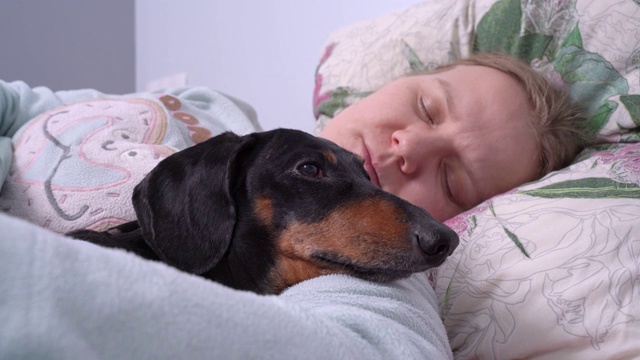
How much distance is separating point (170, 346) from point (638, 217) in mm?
841

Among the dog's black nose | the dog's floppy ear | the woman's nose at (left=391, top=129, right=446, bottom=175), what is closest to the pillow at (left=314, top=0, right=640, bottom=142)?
the woman's nose at (left=391, top=129, right=446, bottom=175)

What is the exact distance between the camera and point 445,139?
1.26m

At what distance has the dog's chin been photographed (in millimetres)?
724

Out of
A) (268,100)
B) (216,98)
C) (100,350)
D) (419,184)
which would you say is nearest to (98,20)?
(268,100)

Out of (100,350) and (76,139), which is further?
(76,139)

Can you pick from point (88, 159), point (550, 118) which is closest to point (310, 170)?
point (88, 159)

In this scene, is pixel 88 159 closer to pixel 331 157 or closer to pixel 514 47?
pixel 331 157

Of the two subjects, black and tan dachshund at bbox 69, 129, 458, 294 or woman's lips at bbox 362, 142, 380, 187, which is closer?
black and tan dachshund at bbox 69, 129, 458, 294

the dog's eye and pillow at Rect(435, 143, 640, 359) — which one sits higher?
the dog's eye

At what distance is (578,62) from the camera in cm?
143

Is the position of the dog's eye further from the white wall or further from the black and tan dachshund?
the white wall

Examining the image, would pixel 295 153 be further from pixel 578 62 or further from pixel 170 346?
pixel 578 62

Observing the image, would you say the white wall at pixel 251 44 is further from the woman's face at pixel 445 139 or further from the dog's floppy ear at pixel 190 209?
the dog's floppy ear at pixel 190 209

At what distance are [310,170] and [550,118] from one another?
84 cm
